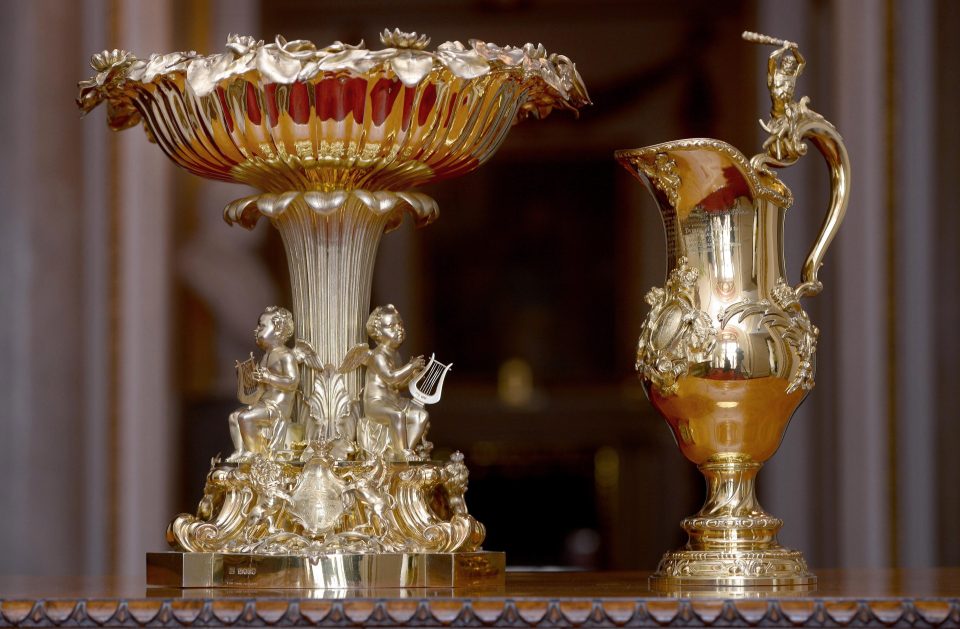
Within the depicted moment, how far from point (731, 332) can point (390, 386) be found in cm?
37

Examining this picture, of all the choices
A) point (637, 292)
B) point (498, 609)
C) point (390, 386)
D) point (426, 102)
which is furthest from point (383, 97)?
point (637, 292)

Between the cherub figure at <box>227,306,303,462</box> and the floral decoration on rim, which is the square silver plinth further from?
the floral decoration on rim

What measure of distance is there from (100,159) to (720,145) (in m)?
2.14

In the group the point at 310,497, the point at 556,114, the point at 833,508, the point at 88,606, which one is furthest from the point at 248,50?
the point at 556,114

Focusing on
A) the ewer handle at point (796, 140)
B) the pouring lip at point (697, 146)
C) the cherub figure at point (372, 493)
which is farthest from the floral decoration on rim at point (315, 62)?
A: the cherub figure at point (372, 493)

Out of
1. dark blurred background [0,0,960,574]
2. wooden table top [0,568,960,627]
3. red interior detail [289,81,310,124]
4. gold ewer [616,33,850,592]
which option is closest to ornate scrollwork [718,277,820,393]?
gold ewer [616,33,850,592]

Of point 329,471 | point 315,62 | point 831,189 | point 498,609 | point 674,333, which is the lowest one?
point 498,609

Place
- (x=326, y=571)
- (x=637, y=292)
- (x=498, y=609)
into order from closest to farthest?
1. (x=498, y=609)
2. (x=326, y=571)
3. (x=637, y=292)

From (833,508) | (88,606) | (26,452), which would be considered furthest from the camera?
(833,508)

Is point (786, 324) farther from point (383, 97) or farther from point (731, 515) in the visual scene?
point (383, 97)

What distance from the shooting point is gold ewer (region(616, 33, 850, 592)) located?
1.52 m

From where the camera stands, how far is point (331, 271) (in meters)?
1.64

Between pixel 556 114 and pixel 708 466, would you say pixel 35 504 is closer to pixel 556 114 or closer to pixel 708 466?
pixel 708 466

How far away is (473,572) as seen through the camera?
1535 mm
